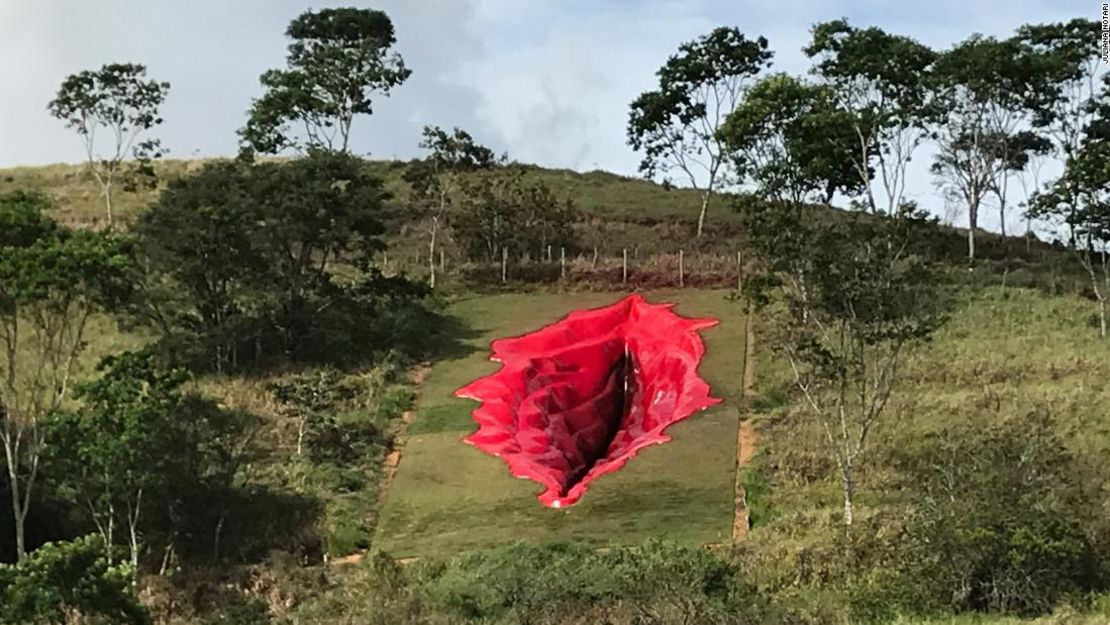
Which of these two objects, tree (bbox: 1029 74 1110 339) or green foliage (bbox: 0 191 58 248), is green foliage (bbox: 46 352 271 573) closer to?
green foliage (bbox: 0 191 58 248)

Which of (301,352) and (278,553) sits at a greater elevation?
(301,352)

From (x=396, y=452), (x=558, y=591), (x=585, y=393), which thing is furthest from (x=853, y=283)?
(x=396, y=452)

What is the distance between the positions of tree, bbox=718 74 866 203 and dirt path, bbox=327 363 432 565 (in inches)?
505

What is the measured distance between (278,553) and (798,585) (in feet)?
34.4

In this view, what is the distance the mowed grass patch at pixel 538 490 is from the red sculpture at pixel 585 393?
41 cm

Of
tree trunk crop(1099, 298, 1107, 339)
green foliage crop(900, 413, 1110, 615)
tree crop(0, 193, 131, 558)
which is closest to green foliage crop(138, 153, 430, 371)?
tree crop(0, 193, 131, 558)

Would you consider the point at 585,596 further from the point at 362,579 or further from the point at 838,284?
the point at 838,284

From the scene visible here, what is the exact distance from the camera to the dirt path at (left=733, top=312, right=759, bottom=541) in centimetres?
2908

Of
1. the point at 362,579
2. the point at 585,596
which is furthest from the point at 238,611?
the point at 585,596

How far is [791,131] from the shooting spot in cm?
4562

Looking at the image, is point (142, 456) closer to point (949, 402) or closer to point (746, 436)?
point (746, 436)

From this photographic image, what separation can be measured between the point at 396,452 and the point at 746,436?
316 inches

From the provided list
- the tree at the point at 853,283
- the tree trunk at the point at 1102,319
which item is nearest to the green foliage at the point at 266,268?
the tree at the point at 853,283

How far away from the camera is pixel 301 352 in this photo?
39.0m
